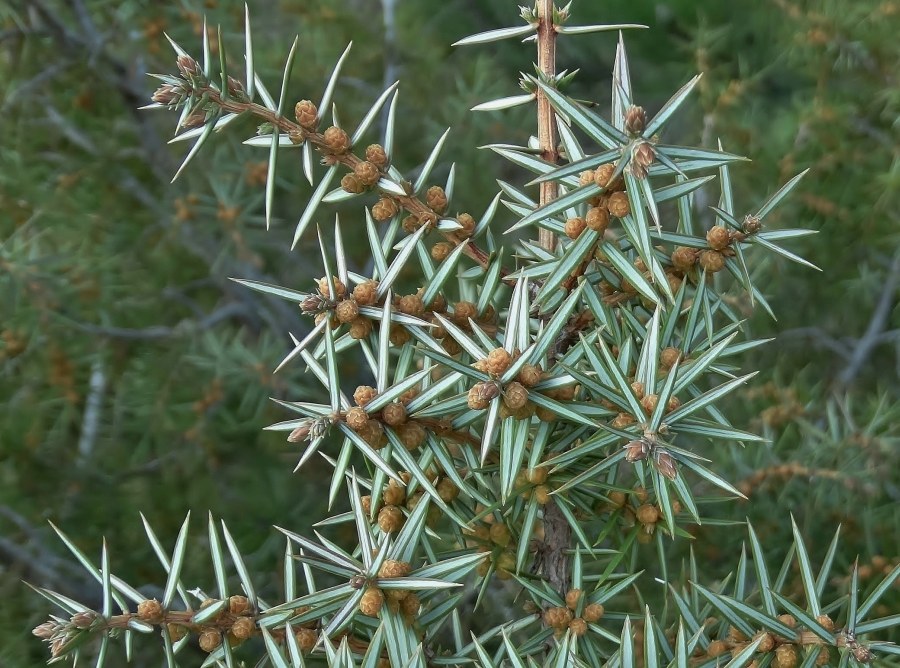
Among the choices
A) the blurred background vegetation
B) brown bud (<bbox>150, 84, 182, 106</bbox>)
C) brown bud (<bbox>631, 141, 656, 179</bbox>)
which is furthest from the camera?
the blurred background vegetation

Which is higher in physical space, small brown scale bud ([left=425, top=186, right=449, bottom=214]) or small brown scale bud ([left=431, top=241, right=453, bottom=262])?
small brown scale bud ([left=425, top=186, right=449, bottom=214])

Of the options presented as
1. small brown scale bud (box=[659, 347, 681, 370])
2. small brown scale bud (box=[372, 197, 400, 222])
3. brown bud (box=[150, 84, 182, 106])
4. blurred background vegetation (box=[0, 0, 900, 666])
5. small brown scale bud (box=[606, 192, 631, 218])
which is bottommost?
blurred background vegetation (box=[0, 0, 900, 666])

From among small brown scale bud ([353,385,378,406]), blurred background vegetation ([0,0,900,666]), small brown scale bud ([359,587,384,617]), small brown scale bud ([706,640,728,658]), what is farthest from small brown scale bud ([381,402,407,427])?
blurred background vegetation ([0,0,900,666])

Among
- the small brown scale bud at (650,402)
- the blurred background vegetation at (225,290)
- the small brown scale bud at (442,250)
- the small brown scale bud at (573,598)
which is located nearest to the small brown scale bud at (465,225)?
the small brown scale bud at (442,250)

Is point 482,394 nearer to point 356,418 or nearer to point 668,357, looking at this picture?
point 356,418

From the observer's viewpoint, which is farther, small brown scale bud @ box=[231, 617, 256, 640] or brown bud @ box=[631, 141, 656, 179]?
small brown scale bud @ box=[231, 617, 256, 640]

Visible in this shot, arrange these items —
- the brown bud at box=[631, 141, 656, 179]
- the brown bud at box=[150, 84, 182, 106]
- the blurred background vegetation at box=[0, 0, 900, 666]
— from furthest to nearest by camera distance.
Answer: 1. the blurred background vegetation at box=[0, 0, 900, 666]
2. the brown bud at box=[150, 84, 182, 106]
3. the brown bud at box=[631, 141, 656, 179]

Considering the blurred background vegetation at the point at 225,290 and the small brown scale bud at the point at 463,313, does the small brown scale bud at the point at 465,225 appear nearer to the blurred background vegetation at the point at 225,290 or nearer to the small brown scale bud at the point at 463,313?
the small brown scale bud at the point at 463,313

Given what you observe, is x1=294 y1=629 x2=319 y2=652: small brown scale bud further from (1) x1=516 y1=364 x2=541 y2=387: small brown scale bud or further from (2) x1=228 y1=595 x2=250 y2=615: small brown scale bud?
(1) x1=516 y1=364 x2=541 y2=387: small brown scale bud
